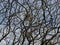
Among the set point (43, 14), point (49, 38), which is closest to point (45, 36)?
point (49, 38)

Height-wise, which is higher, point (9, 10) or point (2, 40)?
point (9, 10)

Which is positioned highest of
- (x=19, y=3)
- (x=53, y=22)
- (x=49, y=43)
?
(x=19, y=3)

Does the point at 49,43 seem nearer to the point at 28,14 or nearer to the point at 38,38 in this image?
the point at 38,38

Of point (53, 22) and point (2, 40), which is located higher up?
point (53, 22)

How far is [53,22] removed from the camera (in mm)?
3809

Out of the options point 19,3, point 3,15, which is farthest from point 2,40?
point 19,3

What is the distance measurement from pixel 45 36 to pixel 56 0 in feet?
2.10

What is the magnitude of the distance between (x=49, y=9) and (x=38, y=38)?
0.51 meters

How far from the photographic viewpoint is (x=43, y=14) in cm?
385

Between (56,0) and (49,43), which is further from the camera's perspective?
(56,0)

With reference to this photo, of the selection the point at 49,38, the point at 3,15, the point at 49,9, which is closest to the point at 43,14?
the point at 49,9

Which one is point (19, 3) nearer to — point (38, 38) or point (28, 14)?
point (28, 14)

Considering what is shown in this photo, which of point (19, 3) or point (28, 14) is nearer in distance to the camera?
point (28, 14)

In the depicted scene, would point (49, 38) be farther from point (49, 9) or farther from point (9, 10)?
point (9, 10)
